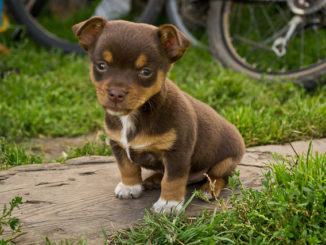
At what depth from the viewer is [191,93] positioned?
5477 millimetres

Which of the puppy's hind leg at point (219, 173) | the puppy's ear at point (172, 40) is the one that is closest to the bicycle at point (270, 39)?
the puppy's hind leg at point (219, 173)

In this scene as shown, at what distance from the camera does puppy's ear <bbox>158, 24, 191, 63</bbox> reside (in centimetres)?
260

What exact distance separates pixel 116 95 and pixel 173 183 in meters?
0.79

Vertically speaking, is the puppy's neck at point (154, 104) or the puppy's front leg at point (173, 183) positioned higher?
the puppy's neck at point (154, 104)

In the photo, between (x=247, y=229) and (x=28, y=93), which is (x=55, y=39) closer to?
(x=28, y=93)

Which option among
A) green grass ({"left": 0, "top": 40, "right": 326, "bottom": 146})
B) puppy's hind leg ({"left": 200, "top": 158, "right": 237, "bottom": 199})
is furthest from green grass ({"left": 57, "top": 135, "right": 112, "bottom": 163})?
puppy's hind leg ({"left": 200, "top": 158, "right": 237, "bottom": 199})

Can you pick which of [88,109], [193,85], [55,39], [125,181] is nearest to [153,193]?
[125,181]

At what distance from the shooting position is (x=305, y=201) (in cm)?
255

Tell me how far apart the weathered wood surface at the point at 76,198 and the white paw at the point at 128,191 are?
0.04 m

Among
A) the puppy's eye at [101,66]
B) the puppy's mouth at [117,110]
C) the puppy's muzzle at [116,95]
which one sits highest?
the puppy's eye at [101,66]

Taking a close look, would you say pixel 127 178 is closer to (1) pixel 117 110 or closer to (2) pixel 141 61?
(1) pixel 117 110

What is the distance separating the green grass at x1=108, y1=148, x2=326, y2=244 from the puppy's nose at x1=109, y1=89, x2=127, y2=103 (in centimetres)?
81

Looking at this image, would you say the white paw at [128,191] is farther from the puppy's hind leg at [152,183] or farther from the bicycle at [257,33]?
the bicycle at [257,33]

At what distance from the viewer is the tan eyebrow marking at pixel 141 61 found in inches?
97.2
